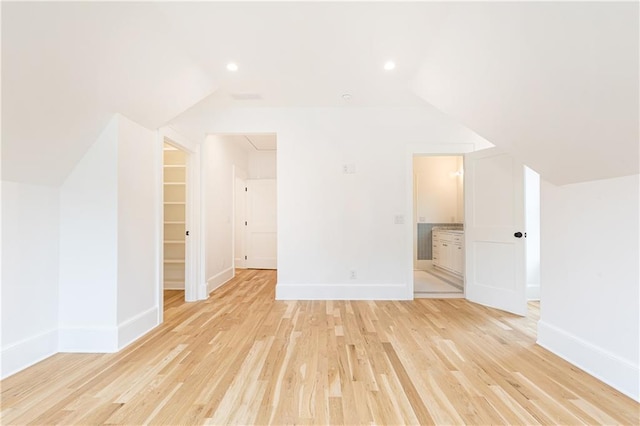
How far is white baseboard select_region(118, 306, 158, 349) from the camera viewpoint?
2.31 m

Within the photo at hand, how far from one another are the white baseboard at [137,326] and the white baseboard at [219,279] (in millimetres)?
1187

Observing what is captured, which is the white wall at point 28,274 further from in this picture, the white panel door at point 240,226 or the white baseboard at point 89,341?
the white panel door at point 240,226

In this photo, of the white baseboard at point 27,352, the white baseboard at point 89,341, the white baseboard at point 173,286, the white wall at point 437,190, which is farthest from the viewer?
the white wall at point 437,190

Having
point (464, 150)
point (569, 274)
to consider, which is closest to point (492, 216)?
point (464, 150)

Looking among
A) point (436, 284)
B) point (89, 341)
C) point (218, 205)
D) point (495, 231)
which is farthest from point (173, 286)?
point (495, 231)

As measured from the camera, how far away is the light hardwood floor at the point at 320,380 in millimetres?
1499

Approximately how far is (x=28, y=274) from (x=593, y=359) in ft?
13.3

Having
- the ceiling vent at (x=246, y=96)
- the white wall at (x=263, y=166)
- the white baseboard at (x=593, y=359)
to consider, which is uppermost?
the ceiling vent at (x=246, y=96)

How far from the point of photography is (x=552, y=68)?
1.55 meters

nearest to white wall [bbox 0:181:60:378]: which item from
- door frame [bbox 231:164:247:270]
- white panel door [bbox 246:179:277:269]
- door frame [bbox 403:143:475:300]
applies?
door frame [bbox 231:164:247:270]

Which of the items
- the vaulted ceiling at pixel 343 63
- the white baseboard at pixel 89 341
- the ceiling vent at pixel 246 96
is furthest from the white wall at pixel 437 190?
the white baseboard at pixel 89 341

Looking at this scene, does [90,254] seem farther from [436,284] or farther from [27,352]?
[436,284]

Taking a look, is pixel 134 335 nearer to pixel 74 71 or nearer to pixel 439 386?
pixel 74 71

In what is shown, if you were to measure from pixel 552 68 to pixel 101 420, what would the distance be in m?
3.11
